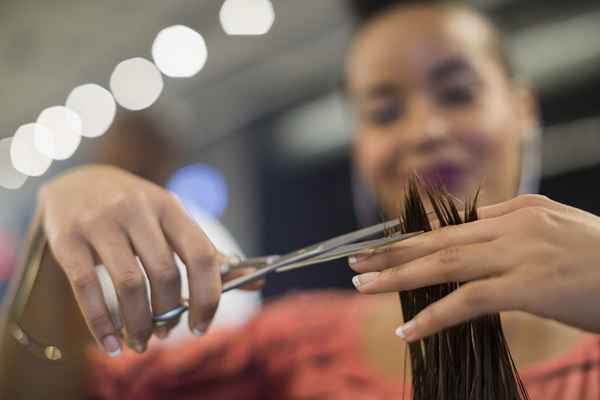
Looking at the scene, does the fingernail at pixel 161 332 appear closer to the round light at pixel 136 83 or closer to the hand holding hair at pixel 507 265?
the hand holding hair at pixel 507 265

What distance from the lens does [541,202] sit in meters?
0.23

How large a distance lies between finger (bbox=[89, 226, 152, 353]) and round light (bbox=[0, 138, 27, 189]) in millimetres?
A: 154

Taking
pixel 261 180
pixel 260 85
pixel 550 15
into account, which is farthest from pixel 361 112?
pixel 261 180

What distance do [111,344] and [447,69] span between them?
229 millimetres

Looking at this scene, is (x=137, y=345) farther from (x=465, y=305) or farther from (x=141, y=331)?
(x=465, y=305)

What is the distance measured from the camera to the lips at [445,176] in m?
0.27

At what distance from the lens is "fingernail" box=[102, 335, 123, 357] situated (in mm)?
266

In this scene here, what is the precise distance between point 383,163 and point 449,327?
19cm

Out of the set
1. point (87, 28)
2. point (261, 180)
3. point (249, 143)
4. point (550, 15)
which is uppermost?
point (87, 28)

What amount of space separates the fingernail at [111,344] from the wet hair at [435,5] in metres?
0.29

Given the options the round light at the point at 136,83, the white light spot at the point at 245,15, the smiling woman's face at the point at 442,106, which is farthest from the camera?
the white light spot at the point at 245,15

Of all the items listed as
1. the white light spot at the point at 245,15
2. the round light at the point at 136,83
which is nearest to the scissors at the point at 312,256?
the round light at the point at 136,83

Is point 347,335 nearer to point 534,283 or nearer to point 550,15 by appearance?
point 534,283

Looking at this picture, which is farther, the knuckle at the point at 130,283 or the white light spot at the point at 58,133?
the white light spot at the point at 58,133
